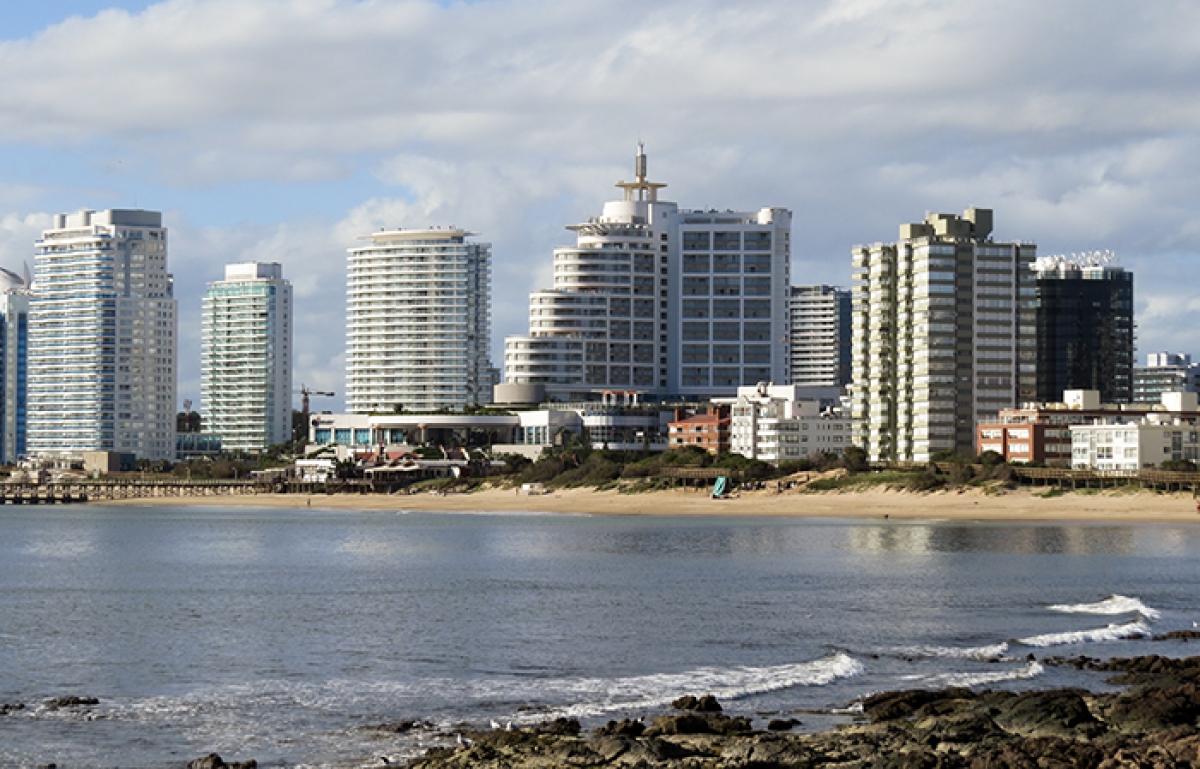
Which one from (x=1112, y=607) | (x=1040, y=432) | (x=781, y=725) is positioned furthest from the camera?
(x=1040, y=432)

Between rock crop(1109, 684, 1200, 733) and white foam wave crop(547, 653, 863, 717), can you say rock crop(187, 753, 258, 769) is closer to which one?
white foam wave crop(547, 653, 863, 717)

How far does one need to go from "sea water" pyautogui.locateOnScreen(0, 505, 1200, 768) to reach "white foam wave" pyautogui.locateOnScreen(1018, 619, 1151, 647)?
146 mm

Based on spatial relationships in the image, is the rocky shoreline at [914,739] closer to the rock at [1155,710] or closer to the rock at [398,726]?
the rock at [1155,710]

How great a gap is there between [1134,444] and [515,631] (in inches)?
4978

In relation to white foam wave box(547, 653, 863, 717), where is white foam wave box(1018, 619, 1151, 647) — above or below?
above

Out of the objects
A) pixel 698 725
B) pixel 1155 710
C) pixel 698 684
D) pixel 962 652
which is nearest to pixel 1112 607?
pixel 962 652

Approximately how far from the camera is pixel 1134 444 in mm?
179750

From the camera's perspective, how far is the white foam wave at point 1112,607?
72.4 meters

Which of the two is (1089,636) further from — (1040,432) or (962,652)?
(1040,432)

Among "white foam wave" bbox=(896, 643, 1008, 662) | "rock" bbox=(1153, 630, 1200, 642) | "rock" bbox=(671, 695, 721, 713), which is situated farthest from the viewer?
"rock" bbox=(1153, 630, 1200, 642)

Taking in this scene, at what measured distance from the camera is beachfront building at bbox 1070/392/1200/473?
179750mm

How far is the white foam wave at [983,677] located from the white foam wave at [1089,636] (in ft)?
26.0

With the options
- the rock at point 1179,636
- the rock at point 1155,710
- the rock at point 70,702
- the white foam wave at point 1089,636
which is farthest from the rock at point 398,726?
the rock at point 1179,636

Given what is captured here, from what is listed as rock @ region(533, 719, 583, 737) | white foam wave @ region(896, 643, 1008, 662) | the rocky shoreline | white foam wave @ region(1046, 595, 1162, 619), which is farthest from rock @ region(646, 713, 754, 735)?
white foam wave @ region(1046, 595, 1162, 619)
